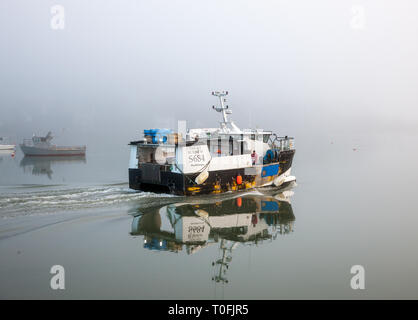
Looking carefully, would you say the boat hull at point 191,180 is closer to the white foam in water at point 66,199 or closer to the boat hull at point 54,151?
the white foam in water at point 66,199

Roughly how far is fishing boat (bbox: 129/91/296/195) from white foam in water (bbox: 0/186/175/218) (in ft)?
3.51

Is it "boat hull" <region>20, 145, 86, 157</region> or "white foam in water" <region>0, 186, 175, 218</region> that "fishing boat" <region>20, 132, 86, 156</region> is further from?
"white foam in water" <region>0, 186, 175, 218</region>

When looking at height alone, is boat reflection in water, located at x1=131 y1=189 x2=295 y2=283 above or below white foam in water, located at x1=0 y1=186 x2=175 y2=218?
below

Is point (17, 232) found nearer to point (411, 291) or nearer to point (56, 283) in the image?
point (56, 283)

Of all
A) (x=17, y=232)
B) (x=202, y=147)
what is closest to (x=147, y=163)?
(x=202, y=147)

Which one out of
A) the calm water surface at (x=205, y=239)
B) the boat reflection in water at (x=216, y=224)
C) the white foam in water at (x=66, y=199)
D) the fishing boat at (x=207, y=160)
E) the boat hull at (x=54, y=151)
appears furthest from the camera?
the boat hull at (x=54, y=151)

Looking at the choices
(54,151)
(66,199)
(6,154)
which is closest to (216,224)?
(66,199)

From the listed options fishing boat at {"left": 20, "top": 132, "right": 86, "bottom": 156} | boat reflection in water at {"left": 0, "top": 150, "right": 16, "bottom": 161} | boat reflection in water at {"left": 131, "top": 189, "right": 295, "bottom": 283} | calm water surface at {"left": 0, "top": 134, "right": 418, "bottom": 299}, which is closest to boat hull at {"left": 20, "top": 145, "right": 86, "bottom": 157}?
fishing boat at {"left": 20, "top": 132, "right": 86, "bottom": 156}

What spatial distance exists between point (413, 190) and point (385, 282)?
14846 mm

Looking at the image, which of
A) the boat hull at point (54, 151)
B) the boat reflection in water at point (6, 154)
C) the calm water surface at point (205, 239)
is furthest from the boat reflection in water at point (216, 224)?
the boat reflection in water at point (6, 154)

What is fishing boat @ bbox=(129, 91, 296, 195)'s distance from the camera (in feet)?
54.3

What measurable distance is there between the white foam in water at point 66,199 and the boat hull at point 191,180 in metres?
0.55

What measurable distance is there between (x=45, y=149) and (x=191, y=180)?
123 feet

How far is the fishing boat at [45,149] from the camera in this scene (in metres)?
46.9
